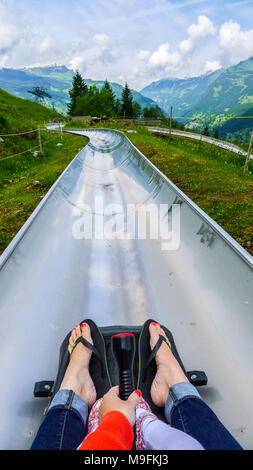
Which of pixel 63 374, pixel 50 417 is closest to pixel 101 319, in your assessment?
pixel 63 374

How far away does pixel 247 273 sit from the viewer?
4.81 feet

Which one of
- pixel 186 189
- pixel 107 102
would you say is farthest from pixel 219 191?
pixel 107 102

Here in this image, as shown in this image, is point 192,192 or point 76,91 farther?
point 76,91

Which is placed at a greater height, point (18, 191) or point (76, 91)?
point (76, 91)

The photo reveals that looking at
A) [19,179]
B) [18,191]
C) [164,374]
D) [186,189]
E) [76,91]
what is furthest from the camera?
[76,91]

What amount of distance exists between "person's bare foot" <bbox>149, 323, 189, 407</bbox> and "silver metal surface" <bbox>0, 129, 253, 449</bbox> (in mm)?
147

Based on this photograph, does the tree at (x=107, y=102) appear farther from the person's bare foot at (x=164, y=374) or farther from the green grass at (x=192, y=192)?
the person's bare foot at (x=164, y=374)

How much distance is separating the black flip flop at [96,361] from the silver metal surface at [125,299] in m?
0.07

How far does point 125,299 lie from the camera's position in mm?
2010

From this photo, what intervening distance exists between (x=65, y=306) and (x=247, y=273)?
1207mm

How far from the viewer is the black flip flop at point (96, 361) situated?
4.76ft

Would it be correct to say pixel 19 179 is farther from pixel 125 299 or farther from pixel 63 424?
pixel 63 424

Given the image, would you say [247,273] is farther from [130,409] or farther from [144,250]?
[144,250]

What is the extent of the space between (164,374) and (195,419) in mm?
325
